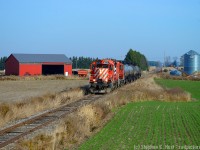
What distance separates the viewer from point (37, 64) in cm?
8000

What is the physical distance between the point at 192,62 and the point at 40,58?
4973cm

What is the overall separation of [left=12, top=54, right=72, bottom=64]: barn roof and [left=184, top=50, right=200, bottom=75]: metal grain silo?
4213 cm

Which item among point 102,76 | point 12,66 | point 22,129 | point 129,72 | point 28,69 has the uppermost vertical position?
point 12,66

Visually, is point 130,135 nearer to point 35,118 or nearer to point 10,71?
point 35,118

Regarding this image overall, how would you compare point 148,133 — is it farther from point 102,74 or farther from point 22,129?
point 102,74

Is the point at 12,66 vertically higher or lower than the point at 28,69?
higher

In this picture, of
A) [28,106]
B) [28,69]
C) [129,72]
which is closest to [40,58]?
[28,69]

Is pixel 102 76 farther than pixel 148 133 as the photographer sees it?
Yes

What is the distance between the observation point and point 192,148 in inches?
435

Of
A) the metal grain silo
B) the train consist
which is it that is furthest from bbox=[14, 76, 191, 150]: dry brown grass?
the metal grain silo

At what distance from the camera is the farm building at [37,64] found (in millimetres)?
77938

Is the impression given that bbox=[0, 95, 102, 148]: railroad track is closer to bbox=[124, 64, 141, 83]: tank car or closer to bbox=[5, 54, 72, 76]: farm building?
bbox=[124, 64, 141, 83]: tank car

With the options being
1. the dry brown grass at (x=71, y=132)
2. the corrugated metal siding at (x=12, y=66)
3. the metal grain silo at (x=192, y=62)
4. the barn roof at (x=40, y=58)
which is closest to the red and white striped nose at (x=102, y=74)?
the dry brown grass at (x=71, y=132)

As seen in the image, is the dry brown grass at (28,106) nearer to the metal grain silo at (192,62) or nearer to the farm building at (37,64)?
the farm building at (37,64)
